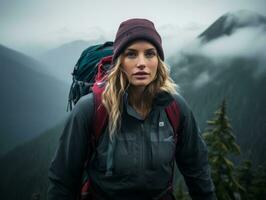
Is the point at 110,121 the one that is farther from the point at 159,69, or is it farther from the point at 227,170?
the point at 227,170

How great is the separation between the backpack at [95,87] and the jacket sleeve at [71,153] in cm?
7

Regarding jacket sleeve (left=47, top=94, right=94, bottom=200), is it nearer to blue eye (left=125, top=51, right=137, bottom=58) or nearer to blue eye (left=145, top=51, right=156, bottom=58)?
blue eye (left=125, top=51, right=137, bottom=58)

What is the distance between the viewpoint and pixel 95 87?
335cm

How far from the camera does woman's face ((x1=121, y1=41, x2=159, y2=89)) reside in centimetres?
333

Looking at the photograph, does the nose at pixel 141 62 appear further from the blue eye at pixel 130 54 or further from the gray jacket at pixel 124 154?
the gray jacket at pixel 124 154

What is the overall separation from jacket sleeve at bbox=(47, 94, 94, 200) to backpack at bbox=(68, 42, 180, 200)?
72 mm

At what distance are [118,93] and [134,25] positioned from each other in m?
0.75

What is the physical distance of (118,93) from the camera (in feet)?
11.1

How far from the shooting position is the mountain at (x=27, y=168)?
151900 millimetres

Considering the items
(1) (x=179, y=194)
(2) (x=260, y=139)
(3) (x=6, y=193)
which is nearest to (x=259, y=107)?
(2) (x=260, y=139)

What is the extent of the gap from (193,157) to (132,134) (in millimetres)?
874

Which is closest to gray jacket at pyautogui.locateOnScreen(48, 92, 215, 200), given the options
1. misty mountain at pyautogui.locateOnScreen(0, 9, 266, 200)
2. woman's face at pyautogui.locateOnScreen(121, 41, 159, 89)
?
woman's face at pyautogui.locateOnScreen(121, 41, 159, 89)

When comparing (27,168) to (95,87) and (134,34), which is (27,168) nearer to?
(95,87)

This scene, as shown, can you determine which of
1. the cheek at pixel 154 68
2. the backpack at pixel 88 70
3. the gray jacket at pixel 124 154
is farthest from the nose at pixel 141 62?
the backpack at pixel 88 70
